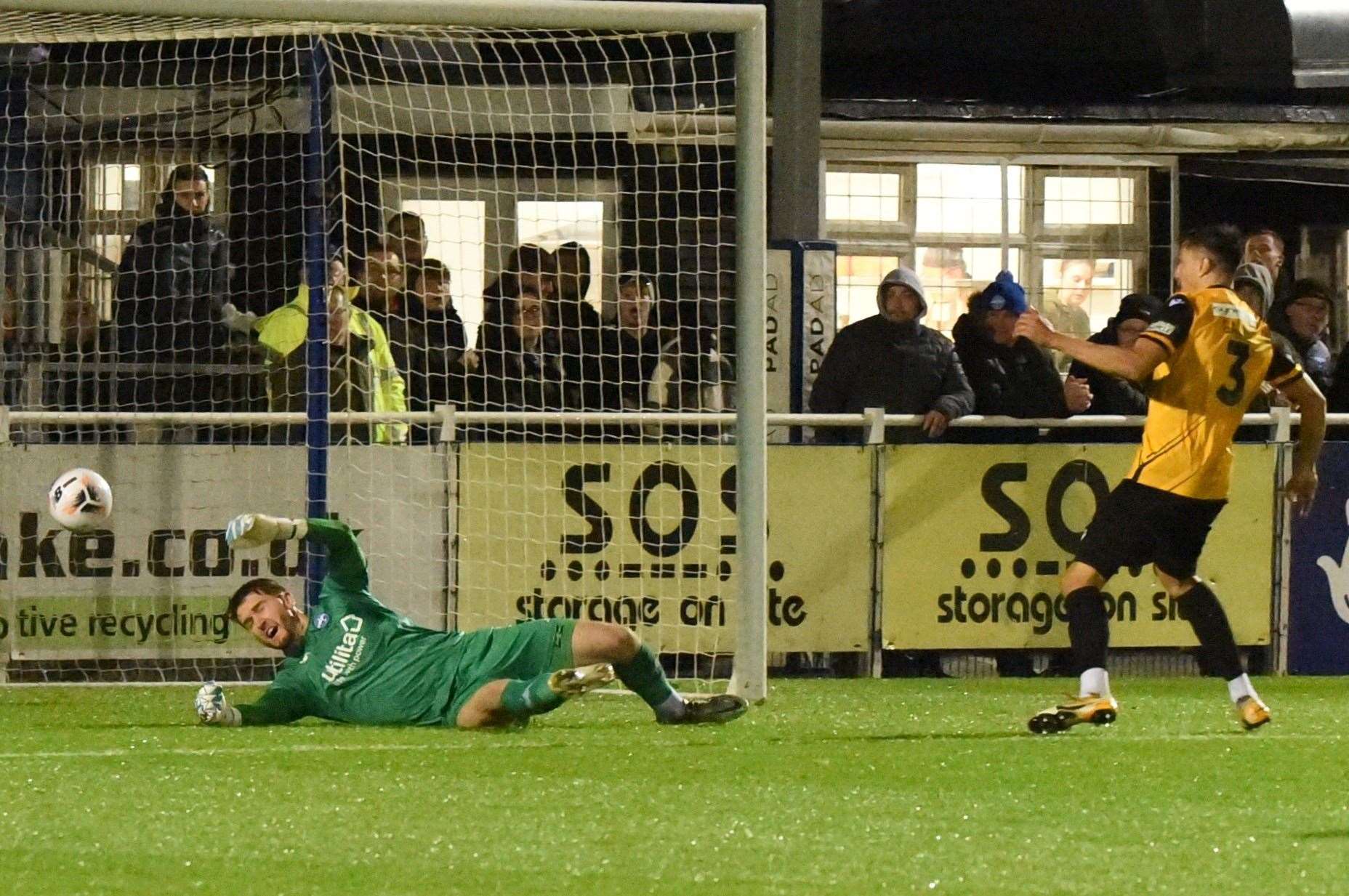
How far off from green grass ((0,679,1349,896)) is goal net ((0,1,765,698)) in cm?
129

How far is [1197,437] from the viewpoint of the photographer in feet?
28.7

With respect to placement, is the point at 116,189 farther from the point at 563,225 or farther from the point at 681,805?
the point at 681,805

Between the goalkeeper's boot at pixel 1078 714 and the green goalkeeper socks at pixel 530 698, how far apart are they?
1723mm

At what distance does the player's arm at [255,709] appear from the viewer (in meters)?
8.80

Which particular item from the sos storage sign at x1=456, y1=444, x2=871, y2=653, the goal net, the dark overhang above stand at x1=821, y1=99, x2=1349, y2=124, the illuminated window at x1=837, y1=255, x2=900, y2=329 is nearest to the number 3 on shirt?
the goal net

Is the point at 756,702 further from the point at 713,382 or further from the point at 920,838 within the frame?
the point at 920,838

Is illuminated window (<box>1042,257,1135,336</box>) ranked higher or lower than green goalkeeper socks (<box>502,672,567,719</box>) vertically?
higher

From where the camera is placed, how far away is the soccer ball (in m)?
9.71

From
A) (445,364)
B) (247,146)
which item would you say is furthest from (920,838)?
(247,146)

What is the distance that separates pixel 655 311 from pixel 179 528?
8.90 feet

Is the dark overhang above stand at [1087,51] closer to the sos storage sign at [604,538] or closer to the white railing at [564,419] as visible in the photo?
the white railing at [564,419]

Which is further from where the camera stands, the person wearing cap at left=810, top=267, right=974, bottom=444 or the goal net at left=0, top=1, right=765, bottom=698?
the person wearing cap at left=810, top=267, right=974, bottom=444

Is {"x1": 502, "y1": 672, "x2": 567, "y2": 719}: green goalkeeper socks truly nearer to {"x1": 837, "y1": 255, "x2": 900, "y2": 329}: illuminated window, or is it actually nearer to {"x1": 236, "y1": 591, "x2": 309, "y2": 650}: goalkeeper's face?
{"x1": 236, "y1": 591, "x2": 309, "y2": 650}: goalkeeper's face

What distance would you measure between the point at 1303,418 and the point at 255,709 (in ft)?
13.2
